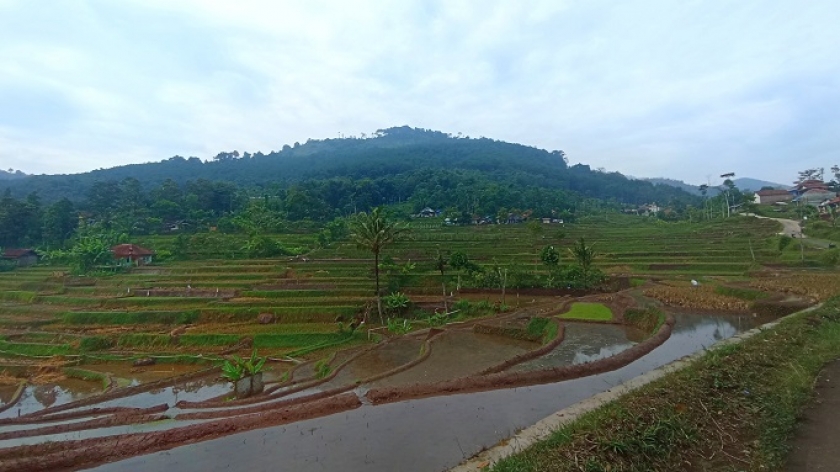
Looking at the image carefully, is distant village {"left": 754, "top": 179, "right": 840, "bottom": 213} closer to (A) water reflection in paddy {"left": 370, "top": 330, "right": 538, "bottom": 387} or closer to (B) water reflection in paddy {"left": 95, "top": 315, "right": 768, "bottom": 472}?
(A) water reflection in paddy {"left": 370, "top": 330, "right": 538, "bottom": 387}

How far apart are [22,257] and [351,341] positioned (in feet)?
191

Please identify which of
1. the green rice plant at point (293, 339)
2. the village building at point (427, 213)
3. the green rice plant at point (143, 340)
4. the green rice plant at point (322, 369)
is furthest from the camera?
the village building at point (427, 213)

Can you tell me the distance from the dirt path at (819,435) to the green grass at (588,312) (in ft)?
49.1

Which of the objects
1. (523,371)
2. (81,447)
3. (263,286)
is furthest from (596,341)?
(263,286)

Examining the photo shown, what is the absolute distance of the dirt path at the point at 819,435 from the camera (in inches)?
358

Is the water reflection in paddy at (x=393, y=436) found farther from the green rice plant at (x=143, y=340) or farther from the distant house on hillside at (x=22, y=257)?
the distant house on hillside at (x=22, y=257)

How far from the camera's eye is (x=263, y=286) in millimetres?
43562

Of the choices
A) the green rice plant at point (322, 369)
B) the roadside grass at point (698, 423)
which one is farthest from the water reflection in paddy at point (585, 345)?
the green rice plant at point (322, 369)

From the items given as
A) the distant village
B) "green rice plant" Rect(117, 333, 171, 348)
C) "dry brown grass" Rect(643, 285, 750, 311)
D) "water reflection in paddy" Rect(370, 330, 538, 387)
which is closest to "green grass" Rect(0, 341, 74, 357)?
"green rice plant" Rect(117, 333, 171, 348)

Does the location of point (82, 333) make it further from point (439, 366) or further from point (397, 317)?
point (439, 366)

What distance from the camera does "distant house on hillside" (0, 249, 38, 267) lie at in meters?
61.1

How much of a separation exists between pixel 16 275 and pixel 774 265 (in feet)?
260

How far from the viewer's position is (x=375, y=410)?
51.4ft

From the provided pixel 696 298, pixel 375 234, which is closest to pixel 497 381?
pixel 375 234
